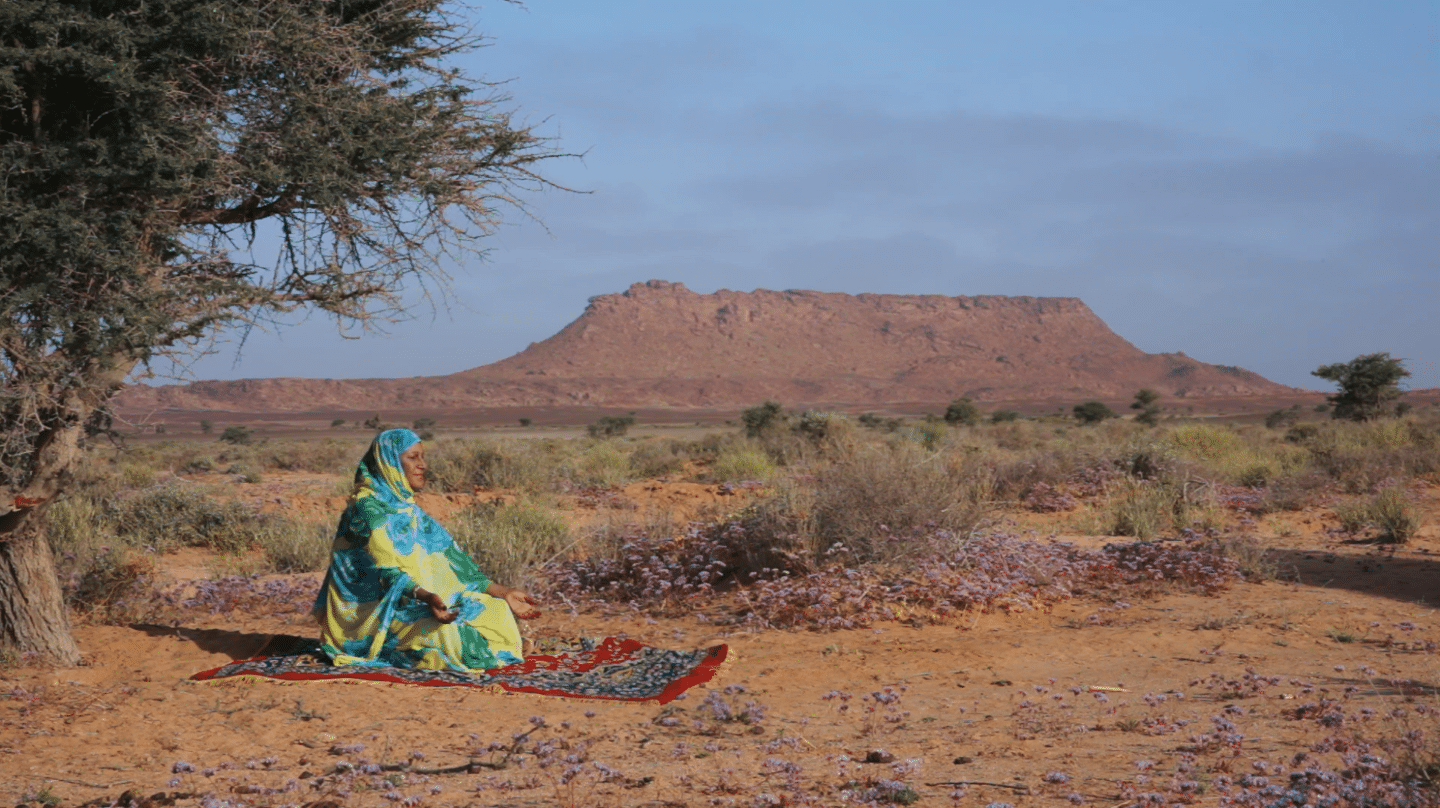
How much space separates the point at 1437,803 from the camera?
10.3 feet

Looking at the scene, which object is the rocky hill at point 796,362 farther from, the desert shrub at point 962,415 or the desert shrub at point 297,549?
the desert shrub at point 297,549

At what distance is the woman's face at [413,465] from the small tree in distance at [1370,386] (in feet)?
99.6

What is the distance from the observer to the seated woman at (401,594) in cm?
616

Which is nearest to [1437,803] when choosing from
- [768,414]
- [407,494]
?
[407,494]

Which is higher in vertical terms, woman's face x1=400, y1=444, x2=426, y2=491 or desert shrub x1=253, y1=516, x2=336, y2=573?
woman's face x1=400, y1=444, x2=426, y2=491

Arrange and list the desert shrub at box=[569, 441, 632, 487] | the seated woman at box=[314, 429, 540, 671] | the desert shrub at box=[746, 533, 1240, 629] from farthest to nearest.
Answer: the desert shrub at box=[569, 441, 632, 487]
the desert shrub at box=[746, 533, 1240, 629]
the seated woman at box=[314, 429, 540, 671]

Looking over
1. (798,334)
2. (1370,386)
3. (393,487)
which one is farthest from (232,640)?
(798,334)

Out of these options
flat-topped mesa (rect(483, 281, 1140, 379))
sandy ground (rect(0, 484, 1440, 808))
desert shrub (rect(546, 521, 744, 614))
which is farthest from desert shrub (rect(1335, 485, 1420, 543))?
flat-topped mesa (rect(483, 281, 1140, 379))

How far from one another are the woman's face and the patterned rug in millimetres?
1095

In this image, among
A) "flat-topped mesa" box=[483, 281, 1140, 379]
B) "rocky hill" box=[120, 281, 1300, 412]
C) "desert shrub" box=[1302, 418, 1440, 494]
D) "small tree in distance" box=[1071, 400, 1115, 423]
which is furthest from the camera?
"flat-topped mesa" box=[483, 281, 1140, 379]

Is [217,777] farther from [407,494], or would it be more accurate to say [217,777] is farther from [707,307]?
[707,307]

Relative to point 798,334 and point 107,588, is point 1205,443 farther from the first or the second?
point 798,334

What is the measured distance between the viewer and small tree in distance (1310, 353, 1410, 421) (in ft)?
101

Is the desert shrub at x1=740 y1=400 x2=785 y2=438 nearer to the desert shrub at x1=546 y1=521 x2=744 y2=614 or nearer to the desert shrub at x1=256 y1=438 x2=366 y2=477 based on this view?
the desert shrub at x1=256 y1=438 x2=366 y2=477
